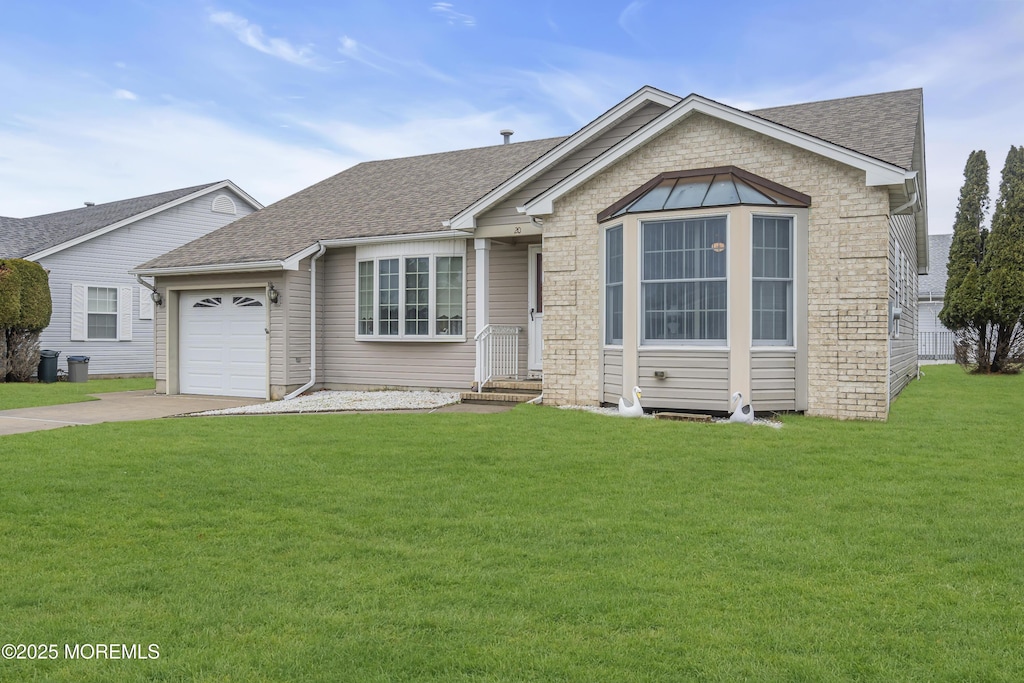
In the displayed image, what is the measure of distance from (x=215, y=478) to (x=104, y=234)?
1894 centimetres

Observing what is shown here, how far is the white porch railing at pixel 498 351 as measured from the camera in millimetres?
13867

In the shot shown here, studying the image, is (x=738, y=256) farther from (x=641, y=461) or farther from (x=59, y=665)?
(x=59, y=665)

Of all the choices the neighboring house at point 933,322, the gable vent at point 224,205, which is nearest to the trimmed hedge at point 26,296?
the gable vent at point 224,205

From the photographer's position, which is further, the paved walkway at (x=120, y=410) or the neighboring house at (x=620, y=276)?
the paved walkway at (x=120, y=410)

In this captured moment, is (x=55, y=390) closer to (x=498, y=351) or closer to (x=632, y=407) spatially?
(x=498, y=351)

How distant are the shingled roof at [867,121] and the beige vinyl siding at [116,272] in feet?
57.6

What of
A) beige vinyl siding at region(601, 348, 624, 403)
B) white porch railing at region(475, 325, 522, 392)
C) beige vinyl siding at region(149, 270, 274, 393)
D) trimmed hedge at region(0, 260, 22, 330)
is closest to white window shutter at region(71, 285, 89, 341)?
trimmed hedge at region(0, 260, 22, 330)

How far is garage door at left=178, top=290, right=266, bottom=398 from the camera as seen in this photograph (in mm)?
15885

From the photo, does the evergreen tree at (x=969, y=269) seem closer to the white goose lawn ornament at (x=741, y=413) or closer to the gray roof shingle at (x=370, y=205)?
the gray roof shingle at (x=370, y=205)

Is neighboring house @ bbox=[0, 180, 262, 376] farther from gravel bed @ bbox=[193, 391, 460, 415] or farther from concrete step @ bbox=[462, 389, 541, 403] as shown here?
concrete step @ bbox=[462, 389, 541, 403]

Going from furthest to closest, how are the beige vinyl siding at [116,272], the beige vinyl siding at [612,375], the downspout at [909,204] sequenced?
1. the beige vinyl siding at [116,272]
2. the beige vinyl siding at [612,375]
3. the downspout at [909,204]

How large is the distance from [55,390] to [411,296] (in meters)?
8.62

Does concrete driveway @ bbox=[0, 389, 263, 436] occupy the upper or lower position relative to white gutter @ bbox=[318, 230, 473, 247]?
lower

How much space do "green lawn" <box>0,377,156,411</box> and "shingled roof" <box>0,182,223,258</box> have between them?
438cm
